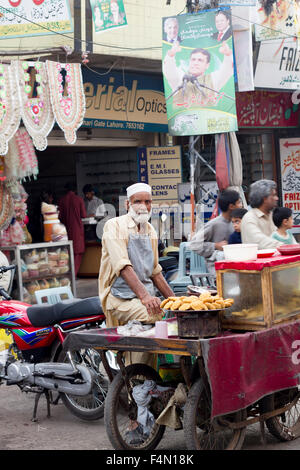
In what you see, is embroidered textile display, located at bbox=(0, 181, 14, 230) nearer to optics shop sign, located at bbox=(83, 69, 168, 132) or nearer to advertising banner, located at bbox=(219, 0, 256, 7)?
optics shop sign, located at bbox=(83, 69, 168, 132)

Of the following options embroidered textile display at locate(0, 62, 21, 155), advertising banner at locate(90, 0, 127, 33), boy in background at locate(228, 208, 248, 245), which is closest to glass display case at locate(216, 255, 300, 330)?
boy in background at locate(228, 208, 248, 245)

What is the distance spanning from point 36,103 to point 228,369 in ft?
19.5

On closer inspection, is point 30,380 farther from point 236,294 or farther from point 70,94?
point 70,94

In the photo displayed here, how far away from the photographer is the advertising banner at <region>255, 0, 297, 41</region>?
38.6 ft

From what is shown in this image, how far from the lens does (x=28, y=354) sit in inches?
230

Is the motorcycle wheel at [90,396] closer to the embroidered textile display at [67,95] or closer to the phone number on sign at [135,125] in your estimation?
the embroidered textile display at [67,95]

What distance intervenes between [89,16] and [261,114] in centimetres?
630

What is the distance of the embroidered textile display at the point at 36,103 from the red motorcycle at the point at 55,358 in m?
3.72

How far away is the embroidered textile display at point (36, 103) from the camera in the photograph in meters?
9.01

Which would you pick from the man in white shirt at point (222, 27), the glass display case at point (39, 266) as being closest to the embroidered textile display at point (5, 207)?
the glass display case at point (39, 266)

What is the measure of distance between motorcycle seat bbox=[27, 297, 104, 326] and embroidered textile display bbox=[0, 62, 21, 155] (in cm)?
355

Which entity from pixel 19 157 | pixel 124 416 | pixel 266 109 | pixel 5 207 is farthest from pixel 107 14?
pixel 266 109
